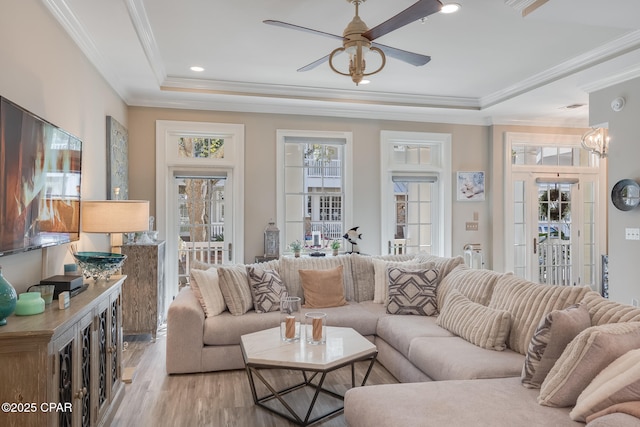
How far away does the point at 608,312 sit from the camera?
216 centimetres

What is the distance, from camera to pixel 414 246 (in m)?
6.11

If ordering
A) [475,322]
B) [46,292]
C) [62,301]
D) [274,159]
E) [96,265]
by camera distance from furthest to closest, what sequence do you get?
[274,159] → [475,322] → [96,265] → [46,292] → [62,301]

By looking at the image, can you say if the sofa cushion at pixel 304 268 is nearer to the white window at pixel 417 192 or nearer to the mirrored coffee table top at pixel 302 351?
Answer: the mirrored coffee table top at pixel 302 351

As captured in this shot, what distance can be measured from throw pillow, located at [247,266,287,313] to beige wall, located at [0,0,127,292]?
142 centimetres

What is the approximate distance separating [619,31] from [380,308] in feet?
10.3

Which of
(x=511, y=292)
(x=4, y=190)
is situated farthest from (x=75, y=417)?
(x=511, y=292)

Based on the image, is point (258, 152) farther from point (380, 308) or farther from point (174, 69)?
point (380, 308)

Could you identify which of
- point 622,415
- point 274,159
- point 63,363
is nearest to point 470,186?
point 274,159

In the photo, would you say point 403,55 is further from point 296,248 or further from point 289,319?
point 296,248

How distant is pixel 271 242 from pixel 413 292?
7.01ft

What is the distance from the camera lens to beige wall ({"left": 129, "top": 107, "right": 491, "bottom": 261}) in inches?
201

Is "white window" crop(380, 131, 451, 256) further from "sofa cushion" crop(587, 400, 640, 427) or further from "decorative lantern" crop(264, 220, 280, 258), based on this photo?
"sofa cushion" crop(587, 400, 640, 427)

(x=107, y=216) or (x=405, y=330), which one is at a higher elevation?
(x=107, y=216)

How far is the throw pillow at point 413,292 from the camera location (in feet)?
12.3
